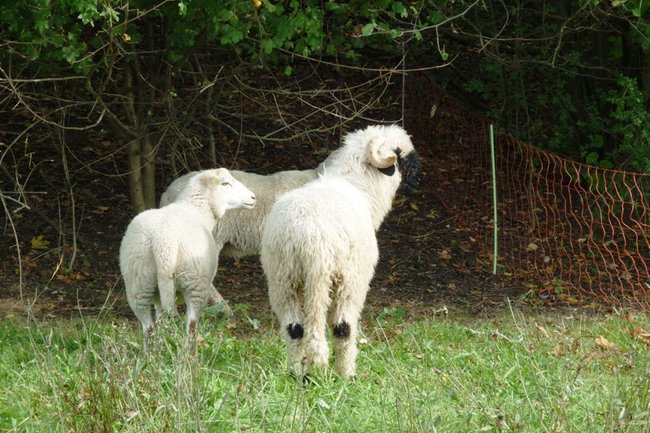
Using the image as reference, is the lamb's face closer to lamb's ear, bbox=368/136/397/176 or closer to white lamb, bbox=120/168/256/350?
white lamb, bbox=120/168/256/350

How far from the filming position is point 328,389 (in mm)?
5793

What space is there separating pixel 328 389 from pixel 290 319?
0.49 metres

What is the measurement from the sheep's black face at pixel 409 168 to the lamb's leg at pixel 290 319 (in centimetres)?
193

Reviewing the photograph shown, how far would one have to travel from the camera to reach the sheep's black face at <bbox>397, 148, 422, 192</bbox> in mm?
7660

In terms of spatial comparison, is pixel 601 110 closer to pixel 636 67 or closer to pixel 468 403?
pixel 636 67

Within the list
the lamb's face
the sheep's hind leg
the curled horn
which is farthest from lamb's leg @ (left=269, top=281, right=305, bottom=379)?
the lamb's face

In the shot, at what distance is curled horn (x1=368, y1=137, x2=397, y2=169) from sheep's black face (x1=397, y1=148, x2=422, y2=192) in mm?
237

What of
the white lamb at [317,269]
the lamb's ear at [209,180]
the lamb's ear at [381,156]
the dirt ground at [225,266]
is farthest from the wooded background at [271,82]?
the white lamb at [317,269]

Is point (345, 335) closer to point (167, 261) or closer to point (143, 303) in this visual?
point (167, 261)

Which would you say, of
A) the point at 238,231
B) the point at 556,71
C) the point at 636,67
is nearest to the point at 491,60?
the point at 556,71

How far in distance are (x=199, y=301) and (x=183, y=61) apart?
241 cm

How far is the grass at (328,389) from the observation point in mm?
4648

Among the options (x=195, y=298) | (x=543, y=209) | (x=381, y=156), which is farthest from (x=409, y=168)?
(x=543, y=209)

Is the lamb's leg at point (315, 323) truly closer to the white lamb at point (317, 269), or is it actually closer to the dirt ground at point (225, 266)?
the white lamb at point (317, 269)
